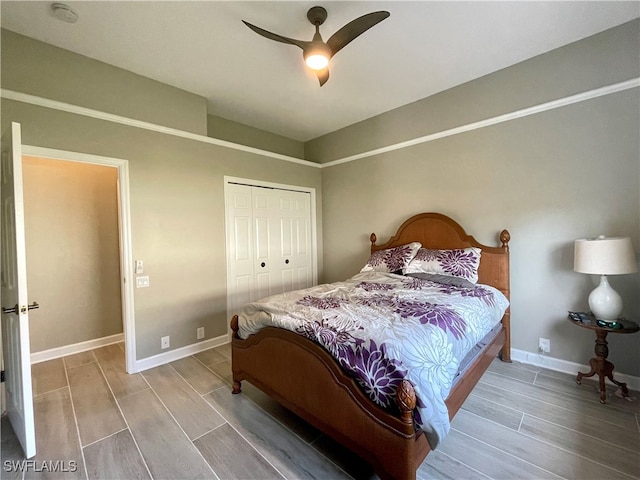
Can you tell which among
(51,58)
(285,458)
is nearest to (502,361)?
(285,458)

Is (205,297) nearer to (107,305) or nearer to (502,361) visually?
(107,305)

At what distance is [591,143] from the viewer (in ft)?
7.84

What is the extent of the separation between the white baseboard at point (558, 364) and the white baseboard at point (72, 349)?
4.66 metres

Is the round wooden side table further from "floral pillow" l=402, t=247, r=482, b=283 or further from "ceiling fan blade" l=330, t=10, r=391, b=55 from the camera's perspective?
"ceiling fan blade" l=330, t=10, r=391, b=55

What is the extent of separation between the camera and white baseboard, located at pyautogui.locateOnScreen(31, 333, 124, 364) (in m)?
2.93

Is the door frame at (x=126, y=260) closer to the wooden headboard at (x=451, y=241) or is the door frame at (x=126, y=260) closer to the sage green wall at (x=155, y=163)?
the sage green wall at (x=155, y=163)

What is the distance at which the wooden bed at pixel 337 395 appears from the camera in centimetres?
125

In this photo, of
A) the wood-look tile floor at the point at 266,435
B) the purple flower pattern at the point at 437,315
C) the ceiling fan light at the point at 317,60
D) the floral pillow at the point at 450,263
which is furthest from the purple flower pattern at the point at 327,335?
the ceiling fan light at the point at 317,60

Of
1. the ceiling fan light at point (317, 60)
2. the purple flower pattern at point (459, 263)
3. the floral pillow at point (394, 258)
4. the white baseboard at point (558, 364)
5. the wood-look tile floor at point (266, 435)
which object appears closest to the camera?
the wood-look tile floor at point (266, 435)

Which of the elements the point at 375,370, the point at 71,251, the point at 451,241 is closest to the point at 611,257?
the point at 451,241

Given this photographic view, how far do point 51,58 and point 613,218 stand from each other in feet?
16.6

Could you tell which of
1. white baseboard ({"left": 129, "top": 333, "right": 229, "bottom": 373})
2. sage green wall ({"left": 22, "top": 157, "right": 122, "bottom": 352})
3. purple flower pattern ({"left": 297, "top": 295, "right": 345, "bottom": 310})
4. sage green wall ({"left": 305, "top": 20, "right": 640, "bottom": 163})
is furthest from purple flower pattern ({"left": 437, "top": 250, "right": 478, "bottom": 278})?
sage green wall ({"left": 22, "top": 157, "right": 122, "bottom": 352})

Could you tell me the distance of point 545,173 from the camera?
103 inches

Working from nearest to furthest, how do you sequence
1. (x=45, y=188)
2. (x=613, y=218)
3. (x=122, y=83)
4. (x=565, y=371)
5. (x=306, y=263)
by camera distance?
(x=613, y=218)
(x=565, y=371)
(x=122, y=83)
(x=45, y=188)
(x=306, y=263)
